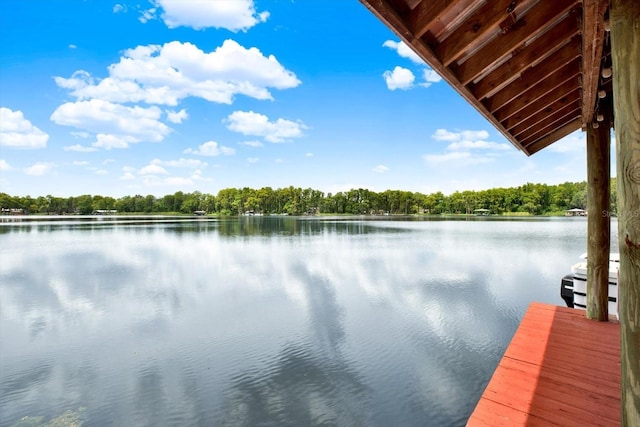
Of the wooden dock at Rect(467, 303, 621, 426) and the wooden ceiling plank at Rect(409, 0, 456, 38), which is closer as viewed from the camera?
the wooden ceiling plank at Rect(409, 0, 456, 38)

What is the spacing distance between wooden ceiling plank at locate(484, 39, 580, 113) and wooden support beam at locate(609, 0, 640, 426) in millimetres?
1753

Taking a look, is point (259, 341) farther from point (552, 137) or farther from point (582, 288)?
point (552, 137)

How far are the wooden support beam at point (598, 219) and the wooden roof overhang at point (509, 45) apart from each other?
0.64 m

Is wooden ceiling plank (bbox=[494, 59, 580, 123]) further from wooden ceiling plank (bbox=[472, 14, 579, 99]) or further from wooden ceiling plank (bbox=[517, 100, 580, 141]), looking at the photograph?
wooden ceiling plank (bbox=[517, 100, 580, 141])

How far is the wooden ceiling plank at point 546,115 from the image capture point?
3.62 m

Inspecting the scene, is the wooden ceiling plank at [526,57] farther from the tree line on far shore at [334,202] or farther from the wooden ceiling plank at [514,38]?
the tree line on far shore at [334,202]

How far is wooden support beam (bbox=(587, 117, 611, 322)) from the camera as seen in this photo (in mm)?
3982

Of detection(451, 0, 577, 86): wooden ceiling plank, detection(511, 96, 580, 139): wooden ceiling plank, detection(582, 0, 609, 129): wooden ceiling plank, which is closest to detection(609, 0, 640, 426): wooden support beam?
detection(582, 0, 609, 129): wooden ceiling plank

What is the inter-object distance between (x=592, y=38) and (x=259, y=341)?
657cm

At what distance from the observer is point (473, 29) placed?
2.15m

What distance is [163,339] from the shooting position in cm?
689

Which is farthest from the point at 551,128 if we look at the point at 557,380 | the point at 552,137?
the point at 557,380

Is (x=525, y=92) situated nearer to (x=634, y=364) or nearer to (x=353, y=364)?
(x=634, y=364)

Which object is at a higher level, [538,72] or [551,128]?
[538,72]
